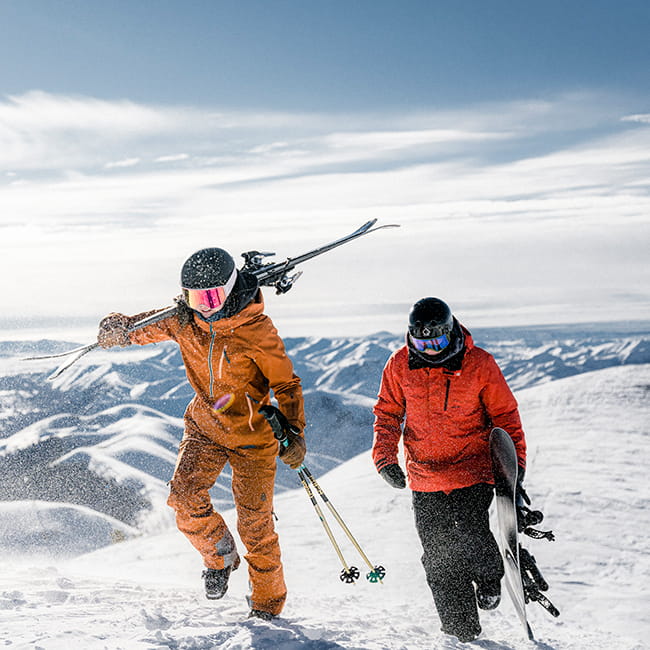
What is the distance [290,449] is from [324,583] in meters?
3.62

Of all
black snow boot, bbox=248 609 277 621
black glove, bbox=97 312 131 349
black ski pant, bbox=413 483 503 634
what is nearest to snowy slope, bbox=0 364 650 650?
black snow boot, bbox=248 609 277 621

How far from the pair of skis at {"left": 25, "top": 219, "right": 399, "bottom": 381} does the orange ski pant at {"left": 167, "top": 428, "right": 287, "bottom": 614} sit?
1023 mm

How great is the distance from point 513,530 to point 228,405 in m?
2.24

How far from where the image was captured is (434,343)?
17.5 ft

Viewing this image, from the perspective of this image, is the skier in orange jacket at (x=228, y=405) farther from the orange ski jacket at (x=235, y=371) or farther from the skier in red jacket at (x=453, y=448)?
the skier in red jacket at (x=453, y=448)

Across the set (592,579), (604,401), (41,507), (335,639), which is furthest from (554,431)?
(41,507)

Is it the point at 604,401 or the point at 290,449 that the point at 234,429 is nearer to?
the point at 290,449

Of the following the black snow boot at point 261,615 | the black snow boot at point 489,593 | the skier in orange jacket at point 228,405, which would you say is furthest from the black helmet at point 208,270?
the black snow boot at point 489,593

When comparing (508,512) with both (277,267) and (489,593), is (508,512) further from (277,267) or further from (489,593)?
(277,267)

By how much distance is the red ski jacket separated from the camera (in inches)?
214

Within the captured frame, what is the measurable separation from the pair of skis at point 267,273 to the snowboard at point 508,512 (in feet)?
6.86

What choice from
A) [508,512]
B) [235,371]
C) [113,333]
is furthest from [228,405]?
[508,512]

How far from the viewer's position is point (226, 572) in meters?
5.82

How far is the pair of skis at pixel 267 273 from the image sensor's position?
218 inches
